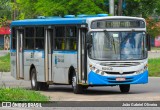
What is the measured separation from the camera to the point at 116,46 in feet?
77.4

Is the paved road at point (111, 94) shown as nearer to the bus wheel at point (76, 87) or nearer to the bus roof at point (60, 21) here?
the bus wheel at point (76, 87)

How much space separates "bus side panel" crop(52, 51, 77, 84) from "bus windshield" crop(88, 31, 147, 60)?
107cm

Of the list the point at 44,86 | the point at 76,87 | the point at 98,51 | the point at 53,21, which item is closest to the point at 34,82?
the point at 44,86

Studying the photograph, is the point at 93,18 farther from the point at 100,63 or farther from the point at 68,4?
the point at 68,4

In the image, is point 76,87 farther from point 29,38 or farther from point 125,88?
point 29,38

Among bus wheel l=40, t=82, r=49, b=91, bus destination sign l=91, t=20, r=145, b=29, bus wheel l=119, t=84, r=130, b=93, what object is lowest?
bus wheel l=40, t=82, r=49, b=91

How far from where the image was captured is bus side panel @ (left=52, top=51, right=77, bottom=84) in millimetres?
24522

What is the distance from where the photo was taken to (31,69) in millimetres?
27844

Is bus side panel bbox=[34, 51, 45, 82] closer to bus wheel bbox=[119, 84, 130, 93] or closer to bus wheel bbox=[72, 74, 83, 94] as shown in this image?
bus wheel bbox=[72, 74, 83, 94]

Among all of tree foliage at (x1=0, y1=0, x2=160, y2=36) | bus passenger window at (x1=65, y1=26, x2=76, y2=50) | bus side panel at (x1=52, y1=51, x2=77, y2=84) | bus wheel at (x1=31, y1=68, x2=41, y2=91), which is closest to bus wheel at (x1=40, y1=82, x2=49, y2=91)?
bus wheel at (x1=31, y1=68, x2=41, y2=91)

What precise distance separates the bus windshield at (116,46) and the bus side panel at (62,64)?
1073 millimetres

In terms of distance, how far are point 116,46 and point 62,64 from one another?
2537 millimetres

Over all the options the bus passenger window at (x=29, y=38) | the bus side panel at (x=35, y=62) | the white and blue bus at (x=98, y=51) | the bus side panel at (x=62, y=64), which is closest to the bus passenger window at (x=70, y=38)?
the white and blue bus at (x=98, y=51)

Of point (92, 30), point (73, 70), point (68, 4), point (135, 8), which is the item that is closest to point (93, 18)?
point (92, 30)
